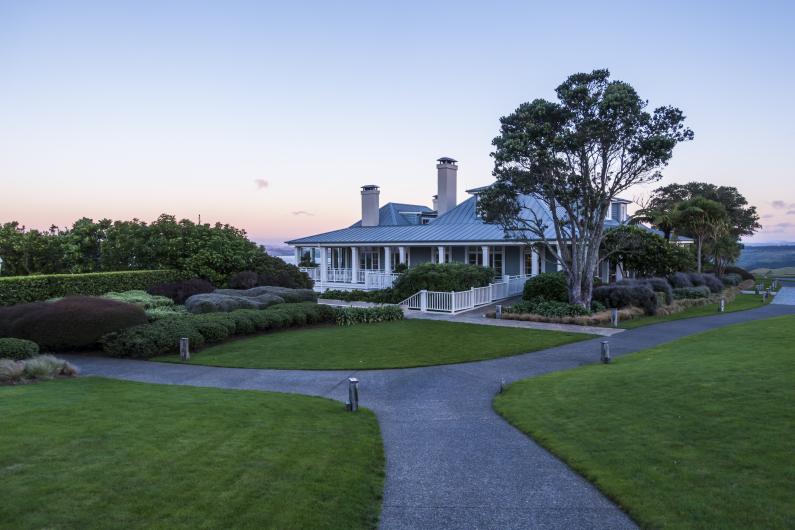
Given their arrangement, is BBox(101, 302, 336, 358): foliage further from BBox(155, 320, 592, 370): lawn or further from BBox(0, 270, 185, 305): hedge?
BBox(0, 270, 185, 305): hedge

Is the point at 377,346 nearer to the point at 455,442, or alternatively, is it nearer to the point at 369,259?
the point at 455,442

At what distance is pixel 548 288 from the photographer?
77.7 ft

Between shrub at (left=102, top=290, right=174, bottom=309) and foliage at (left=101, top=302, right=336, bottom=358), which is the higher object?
shrub at (left=102, top=290, right=174, bottom=309)

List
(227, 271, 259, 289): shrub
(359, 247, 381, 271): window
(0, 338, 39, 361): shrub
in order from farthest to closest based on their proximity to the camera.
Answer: (359, 247, 381, 271): window, (227, 271, 259, 289): shrub, (0, 338, 39, 361): shrub

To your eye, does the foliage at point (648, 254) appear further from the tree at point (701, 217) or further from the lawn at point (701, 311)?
A: the tree at point (701, 217)

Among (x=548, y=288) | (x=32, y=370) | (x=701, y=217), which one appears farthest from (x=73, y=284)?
(x=701, y=217)

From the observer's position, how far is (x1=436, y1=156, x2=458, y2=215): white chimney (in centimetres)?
3650

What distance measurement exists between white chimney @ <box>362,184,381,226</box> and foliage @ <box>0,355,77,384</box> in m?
27.7

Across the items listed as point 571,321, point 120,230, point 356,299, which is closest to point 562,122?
point 571,321

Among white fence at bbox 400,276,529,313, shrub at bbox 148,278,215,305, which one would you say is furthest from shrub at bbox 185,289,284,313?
white fence at bbox 400,276,529,313

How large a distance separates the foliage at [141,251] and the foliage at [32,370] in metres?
16.2

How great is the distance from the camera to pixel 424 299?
24016mm

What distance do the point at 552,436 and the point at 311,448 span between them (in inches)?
147

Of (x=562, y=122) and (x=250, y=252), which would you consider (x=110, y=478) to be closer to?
(x=562, y=122)
